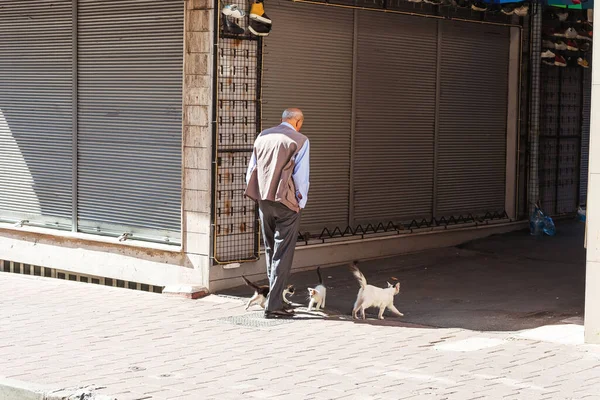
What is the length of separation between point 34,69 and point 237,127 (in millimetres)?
3280

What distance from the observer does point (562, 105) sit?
17453mm

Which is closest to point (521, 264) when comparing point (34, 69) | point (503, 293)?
point (503, 293)

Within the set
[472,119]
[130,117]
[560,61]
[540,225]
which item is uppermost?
[560,61]

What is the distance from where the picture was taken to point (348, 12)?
529 inches

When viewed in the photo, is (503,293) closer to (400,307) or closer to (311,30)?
(400,307)

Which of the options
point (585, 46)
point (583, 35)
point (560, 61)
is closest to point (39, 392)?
point (560, 61)

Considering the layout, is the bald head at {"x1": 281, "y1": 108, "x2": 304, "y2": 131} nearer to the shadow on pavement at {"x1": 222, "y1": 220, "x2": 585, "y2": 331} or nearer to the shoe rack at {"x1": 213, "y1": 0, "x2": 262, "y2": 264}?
the shoe rack at {"x1": 213, "y1": 0, "x2": 262, "y2": 264}

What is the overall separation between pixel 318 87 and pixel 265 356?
4962 mm

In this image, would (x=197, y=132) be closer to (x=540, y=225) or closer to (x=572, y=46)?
(x=540, y=225)

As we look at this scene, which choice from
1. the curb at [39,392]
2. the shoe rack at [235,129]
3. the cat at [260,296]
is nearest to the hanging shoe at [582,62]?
the shoe rack at [235,129]

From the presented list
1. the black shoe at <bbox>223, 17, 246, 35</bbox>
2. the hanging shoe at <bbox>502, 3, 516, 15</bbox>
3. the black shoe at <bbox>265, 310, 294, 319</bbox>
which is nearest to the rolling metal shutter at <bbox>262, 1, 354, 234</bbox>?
the black shoe at <bbox>223, 17, 246, 35</bbox>

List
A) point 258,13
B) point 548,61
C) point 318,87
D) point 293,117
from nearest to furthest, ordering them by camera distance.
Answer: point 293,117
point 258,13
point 318,87
point 548,61

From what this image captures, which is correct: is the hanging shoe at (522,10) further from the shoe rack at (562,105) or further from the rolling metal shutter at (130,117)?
the rolling metal shutter at (130,117)

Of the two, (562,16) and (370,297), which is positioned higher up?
(562,16)
